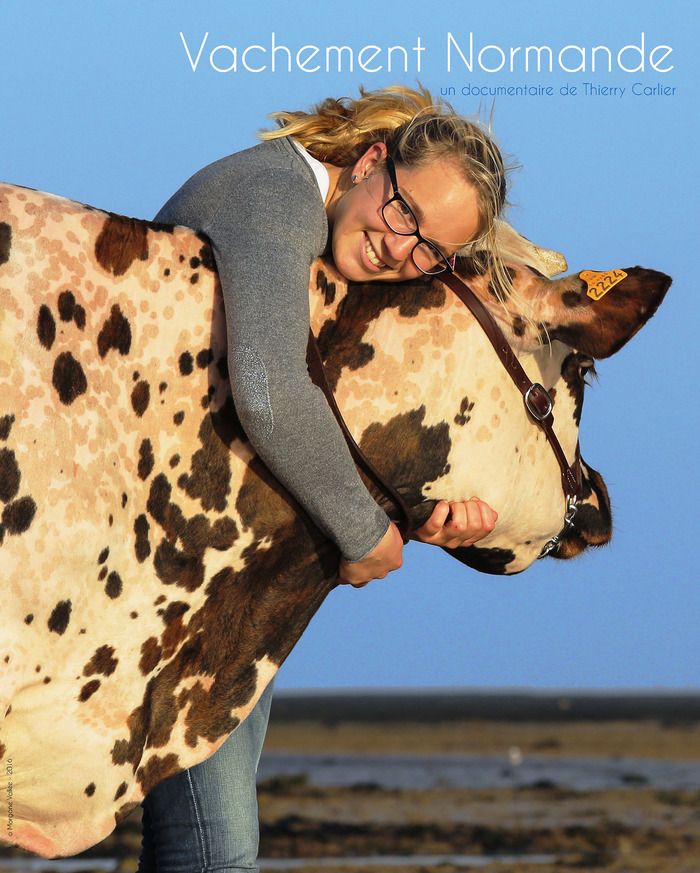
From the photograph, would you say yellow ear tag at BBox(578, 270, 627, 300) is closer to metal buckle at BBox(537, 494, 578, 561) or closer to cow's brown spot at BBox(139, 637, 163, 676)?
metal buckle at BBox(537, 494, 578, 561)

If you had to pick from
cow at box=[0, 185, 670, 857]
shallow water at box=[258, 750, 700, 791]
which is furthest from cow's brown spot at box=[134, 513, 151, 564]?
shallow water at box=[258, 750, 700, 791]

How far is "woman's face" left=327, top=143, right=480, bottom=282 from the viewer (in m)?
2.49

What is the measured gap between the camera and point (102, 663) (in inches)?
94.0

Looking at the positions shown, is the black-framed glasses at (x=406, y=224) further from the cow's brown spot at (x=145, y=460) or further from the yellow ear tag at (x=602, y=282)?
the cow's brown spot at (x=145, y=460)

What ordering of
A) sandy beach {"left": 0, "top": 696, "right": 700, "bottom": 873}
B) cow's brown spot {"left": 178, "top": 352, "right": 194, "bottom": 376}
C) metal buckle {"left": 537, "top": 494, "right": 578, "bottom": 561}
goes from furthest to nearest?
1. sandy beach {"left": 0, "top": 696, "right": 700, "bottom": 873}
2. metal buckle {"left": 537, "top": 494, "right": 578, "bottom": 561}
3. cow's brown spot {"left": 178, "top": 352, "right": 194, "bottom": 376}

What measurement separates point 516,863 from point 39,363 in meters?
4.81

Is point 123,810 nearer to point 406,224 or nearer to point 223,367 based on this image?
point 223,367

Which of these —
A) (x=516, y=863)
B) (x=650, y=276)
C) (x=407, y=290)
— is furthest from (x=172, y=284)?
(x=516, y=863)

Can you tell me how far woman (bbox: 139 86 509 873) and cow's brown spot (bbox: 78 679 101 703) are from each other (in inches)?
18.9

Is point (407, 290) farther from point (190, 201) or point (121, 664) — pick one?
point (121, 664)

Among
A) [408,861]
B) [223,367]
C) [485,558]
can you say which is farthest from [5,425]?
[408,861]

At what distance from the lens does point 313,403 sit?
92.7 inches

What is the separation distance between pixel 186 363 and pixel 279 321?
0.75 feet

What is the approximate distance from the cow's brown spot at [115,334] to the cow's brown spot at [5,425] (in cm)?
21
